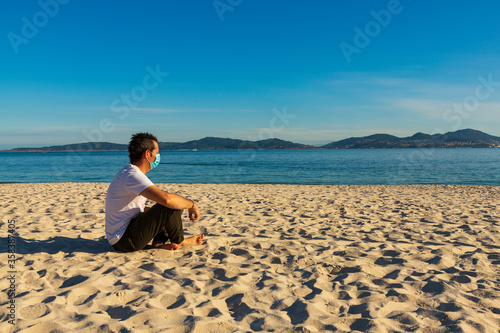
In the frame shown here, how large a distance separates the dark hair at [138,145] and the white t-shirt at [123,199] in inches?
5.4

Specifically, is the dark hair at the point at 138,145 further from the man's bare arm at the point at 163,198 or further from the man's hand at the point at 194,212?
the man's hand at the point at 194,212

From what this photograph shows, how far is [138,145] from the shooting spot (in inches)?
149

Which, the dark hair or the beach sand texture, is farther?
the dark hair

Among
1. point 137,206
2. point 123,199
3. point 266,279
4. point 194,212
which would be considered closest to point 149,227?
point 137,206

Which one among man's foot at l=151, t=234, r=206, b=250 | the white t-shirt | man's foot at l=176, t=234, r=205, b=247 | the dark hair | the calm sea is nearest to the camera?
the white t-shirt

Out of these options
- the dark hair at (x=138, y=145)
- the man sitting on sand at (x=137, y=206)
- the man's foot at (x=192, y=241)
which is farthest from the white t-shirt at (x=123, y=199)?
the man's foot at (x=192, y=241)

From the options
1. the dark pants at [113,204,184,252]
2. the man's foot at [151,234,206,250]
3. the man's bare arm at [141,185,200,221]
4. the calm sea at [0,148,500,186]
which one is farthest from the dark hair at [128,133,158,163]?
the calm sea at [0,148,500,186]

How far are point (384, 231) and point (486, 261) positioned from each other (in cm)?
174

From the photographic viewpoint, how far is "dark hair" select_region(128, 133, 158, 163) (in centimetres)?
378

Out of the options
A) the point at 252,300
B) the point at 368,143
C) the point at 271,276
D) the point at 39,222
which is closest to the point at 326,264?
the point at 271,276

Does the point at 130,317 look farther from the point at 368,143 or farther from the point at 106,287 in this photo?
the point at 368,143

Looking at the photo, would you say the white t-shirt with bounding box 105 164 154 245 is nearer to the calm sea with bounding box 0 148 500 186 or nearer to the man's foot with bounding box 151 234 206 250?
the man's foot with bounding box 151 234 206 250

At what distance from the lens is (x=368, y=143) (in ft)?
436

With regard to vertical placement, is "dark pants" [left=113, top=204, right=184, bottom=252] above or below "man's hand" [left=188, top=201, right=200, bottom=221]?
below
